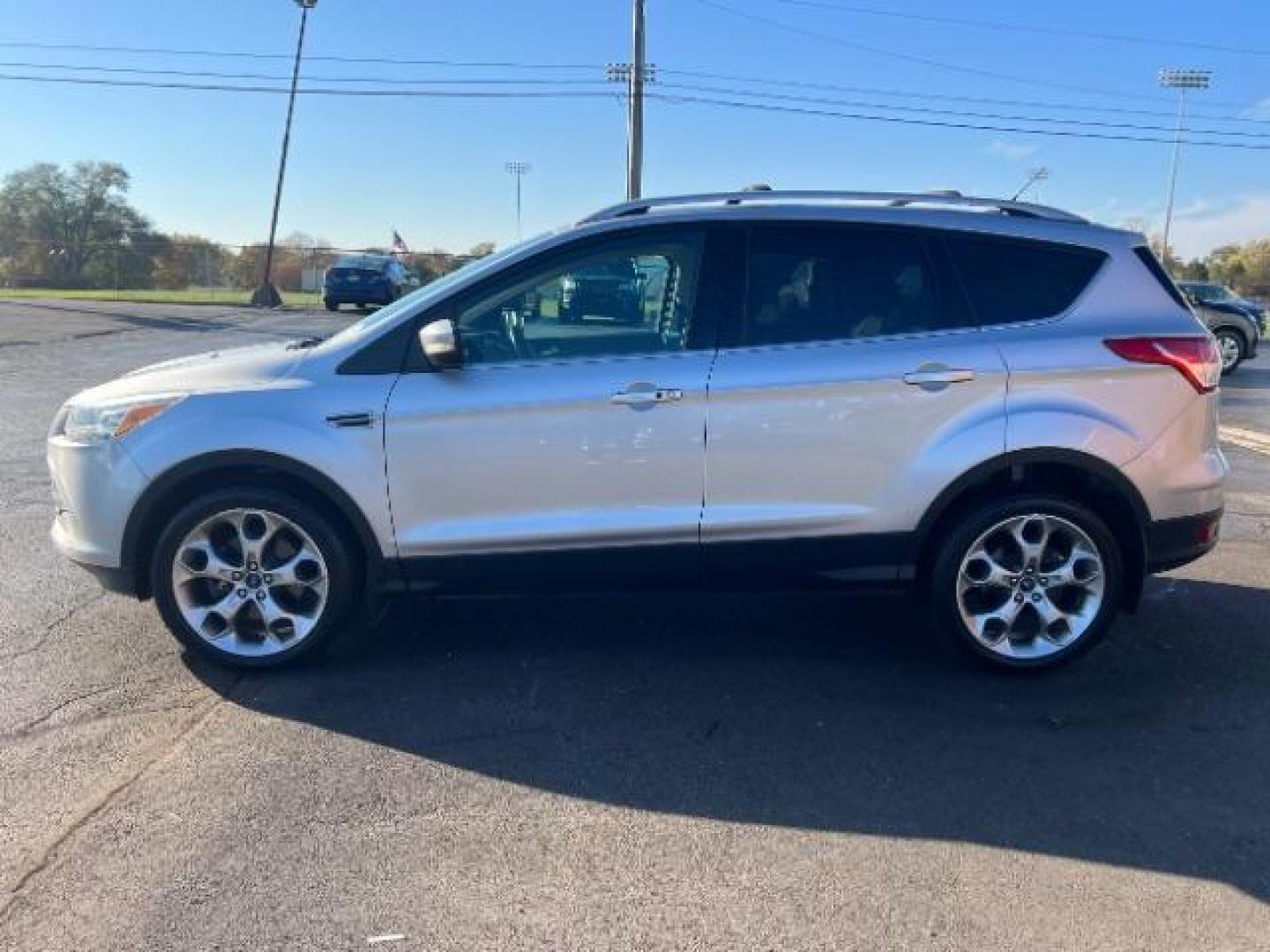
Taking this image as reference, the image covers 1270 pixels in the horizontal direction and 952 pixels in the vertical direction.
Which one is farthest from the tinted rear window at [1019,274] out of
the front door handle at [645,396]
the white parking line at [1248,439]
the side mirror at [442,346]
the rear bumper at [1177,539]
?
the white parking line at [1248,439]

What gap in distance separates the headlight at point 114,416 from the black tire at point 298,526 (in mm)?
392

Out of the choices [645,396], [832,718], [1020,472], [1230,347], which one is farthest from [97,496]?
[1230,347]

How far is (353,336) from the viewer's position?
14.5 ft

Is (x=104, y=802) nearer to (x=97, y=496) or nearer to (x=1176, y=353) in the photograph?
(x=97, y=496)

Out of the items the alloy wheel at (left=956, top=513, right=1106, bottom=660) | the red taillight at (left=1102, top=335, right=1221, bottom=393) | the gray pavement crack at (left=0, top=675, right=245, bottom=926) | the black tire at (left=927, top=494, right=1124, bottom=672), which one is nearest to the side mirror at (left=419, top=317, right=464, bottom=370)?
the gray pavement crack at (left=0, top=675, right=245, bottom=926)

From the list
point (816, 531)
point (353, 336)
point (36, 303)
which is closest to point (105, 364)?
point (353, 336)

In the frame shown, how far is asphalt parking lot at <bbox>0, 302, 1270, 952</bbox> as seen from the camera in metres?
2.85

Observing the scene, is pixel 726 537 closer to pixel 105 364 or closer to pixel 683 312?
pixel 683 312

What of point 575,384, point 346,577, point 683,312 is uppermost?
point 683,312

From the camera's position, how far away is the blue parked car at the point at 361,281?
3066 cm

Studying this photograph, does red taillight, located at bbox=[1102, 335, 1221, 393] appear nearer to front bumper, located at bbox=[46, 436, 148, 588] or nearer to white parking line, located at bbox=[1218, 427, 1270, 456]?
front bumper, located at bbox=[46, 436, 148, 588]

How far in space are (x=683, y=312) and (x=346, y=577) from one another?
68.2 inches

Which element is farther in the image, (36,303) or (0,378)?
(36,303)

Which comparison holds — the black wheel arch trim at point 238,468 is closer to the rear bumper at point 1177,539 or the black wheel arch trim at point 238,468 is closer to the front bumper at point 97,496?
the front bumper at point 97,496
